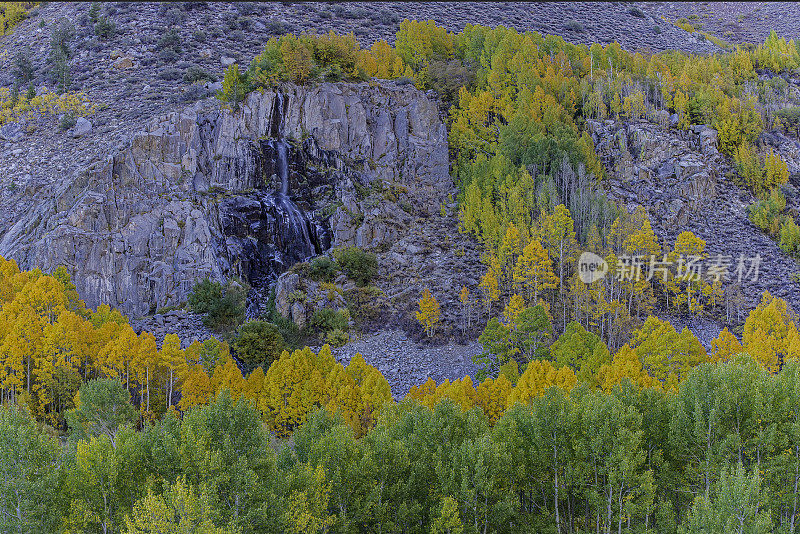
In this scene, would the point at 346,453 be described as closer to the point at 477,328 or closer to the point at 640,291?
the point at 477,328

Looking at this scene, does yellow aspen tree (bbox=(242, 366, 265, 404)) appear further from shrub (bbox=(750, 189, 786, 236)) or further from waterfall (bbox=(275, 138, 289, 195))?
shrub (bbox=(750, 189, 786, 236))

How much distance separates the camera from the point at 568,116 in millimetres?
73125

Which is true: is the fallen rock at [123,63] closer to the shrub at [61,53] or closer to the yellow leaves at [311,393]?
the shrub at [61,53]

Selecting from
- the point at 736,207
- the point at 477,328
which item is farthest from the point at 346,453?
the point at 736,207

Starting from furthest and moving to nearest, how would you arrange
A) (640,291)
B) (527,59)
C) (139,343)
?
1. (527,59)
2. (640,291)
3. (139,343)

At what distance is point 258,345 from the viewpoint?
48688mm

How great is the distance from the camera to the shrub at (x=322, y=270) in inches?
2339

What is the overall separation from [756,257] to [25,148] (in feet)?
250

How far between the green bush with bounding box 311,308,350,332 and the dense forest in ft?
18.7

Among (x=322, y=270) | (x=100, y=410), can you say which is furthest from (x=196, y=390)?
(x=322, y=270)

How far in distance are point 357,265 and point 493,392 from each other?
24799 millimetres

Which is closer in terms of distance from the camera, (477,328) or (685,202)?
(477,328)

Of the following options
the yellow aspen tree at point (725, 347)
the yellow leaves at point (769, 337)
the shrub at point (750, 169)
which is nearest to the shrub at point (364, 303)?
the yellow aspen tree at point (725, 347)

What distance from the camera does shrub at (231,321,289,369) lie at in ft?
158
